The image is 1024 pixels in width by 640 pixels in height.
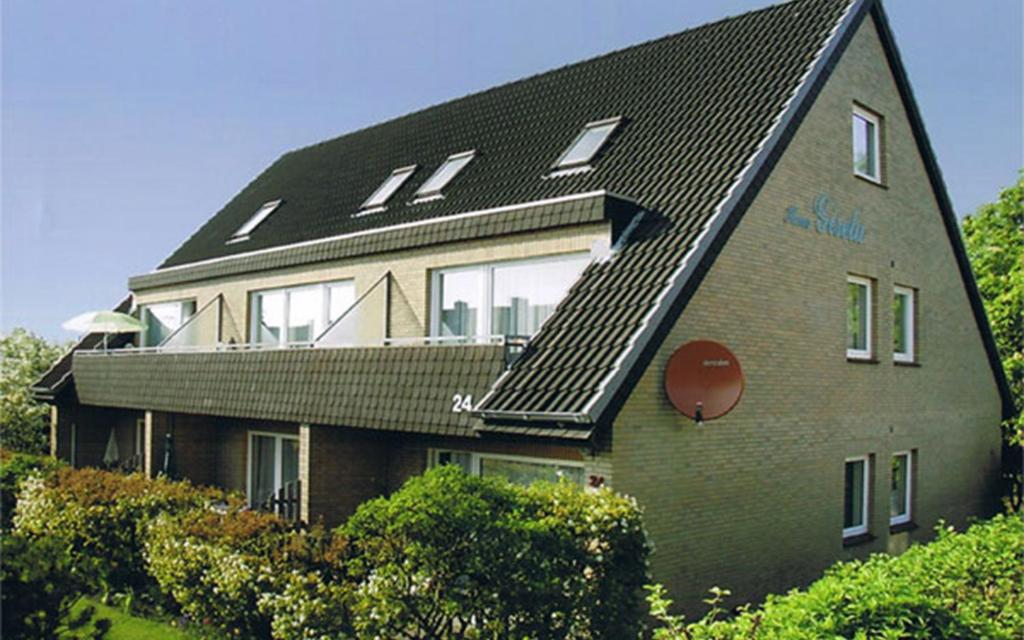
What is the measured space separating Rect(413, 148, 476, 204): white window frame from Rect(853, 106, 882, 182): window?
719 cm

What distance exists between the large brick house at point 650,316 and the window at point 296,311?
3.0 inches

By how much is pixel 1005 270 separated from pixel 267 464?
2096cm

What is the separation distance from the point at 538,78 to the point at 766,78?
6770 millimetres

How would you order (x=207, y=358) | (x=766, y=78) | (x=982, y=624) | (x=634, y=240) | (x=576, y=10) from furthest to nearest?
(x=207, y=358), (x=576, y=10), (x=766, y=78), (x=634, y=240), (x=982, y=624)

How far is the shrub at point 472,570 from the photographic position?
27.0 feet

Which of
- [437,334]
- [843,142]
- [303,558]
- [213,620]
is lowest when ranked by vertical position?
[213,620]

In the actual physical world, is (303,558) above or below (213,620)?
above

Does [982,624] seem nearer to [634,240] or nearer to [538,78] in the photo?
[634,240]

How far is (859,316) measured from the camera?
15867mm

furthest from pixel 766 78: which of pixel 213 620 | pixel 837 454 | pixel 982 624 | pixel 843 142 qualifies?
pixel 213 620

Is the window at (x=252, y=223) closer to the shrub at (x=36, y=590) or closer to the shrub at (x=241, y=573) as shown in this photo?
the shrub at (x=241, y=573)

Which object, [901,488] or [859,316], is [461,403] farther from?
[901,488]

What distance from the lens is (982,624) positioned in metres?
6.55

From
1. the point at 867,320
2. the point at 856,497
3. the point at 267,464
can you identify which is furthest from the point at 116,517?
the point at 867,320
